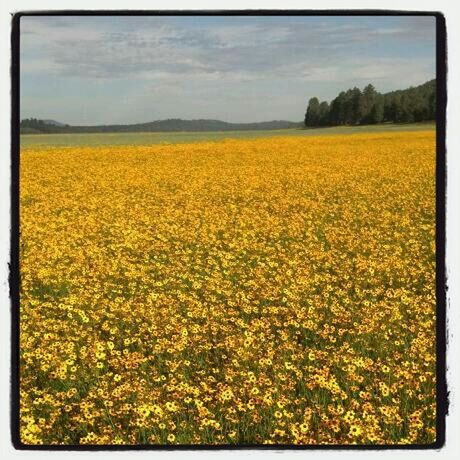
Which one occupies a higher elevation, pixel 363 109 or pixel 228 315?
pixel 363 109

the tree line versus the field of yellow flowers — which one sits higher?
the tree line

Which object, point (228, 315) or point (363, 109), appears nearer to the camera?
point (228, 315)

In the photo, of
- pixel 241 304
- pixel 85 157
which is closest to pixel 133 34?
pixel 241 304

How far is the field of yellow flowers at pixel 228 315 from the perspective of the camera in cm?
362

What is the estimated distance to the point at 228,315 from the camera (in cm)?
510

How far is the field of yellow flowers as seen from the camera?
11.9ft

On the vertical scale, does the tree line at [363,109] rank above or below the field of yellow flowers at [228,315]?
above

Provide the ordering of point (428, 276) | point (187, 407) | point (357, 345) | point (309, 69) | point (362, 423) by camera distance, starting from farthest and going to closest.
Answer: point (428, 276)
point (309, 69)
point (357, 345)
point (187, 407)
point (362, 423)

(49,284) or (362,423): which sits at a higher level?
(49,284)

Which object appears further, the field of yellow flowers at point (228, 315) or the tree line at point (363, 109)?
the tree line at point (363, 109)

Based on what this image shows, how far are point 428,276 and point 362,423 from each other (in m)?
2.66

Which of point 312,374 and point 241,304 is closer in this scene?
point 312,374

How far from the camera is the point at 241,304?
17.2 feet
